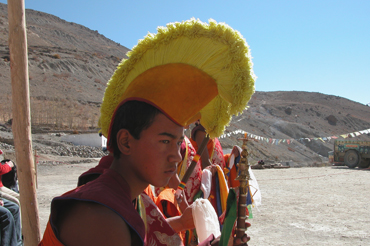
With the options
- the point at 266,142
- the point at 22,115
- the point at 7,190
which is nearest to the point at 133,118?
the point at 22,115

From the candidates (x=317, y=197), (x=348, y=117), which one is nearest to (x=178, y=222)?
(x=317, y=197)

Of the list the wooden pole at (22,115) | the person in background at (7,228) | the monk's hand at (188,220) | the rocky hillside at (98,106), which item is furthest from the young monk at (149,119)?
the rocky hillside at (98,106)

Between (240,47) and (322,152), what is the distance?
42.6m

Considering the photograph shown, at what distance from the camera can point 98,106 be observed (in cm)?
4134

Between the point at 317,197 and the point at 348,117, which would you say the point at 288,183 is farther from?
the point at 348,117

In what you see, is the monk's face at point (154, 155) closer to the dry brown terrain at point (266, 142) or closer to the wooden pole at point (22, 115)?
the wooden pole at point (22, 115)

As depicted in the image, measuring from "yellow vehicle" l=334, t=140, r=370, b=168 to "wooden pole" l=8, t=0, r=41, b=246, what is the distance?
2082cm

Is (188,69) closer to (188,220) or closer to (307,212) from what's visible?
(188,220)

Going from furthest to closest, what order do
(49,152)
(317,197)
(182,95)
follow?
1. (49,152)
2. (317,197)
3. (182,95)

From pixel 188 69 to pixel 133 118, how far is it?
0.42 meters

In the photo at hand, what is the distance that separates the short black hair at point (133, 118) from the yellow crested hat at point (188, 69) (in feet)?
0.19

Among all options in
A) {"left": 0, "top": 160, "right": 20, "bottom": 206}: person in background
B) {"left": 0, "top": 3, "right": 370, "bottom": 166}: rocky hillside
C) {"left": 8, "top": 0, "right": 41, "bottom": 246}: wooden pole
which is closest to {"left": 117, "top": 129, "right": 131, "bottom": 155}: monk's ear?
{"left": 8, "top": 0, "right": 41, "bottom": 246}: wooden pole

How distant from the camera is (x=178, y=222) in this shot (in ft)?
7.20

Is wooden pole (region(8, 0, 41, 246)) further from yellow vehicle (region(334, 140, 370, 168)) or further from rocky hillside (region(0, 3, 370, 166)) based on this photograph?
yellow vehicle (region(334, 140, 370, 168))
